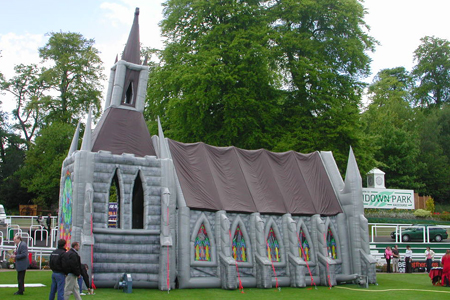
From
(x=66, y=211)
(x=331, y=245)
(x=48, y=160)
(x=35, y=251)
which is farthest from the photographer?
(x=48, y=160)

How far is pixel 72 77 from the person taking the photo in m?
49.2

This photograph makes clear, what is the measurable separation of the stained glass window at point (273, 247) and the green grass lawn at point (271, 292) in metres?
1.59

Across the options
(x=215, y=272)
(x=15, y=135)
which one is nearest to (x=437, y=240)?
(x=215, y=272)

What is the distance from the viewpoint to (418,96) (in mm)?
67938

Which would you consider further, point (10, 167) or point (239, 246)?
point (10, 167)

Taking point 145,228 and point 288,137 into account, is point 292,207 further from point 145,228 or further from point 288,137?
point 288,137

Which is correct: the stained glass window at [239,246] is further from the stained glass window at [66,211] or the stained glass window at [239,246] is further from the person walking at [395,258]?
the person walking at [395,258]

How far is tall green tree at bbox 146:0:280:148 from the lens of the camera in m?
31.0

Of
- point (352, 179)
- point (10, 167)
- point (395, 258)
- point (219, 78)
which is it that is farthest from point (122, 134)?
point (10, 167)

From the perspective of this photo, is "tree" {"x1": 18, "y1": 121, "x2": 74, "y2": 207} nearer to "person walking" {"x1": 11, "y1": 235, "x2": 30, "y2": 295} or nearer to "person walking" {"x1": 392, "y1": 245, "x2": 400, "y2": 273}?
"person walking" {"x1": 392, "y1": 245, "x2": 400, "y2": 273}

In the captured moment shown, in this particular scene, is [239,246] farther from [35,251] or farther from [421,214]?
[421,214]

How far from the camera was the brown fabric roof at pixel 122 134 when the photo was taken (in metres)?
18.2

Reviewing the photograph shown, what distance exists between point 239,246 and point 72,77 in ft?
116

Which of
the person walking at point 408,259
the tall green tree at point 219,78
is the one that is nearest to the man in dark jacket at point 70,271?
the tall green tree at point 219,78
